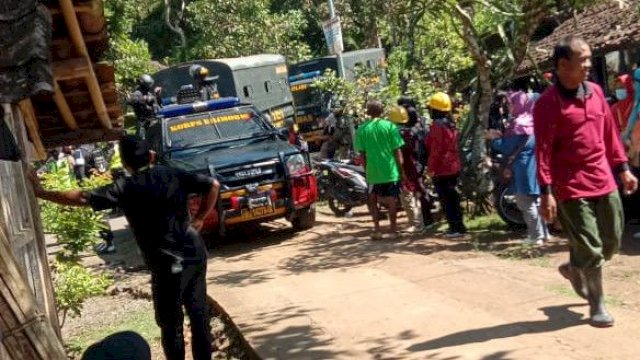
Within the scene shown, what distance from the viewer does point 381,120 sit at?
10281mm

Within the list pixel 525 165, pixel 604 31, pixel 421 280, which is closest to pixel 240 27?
pixel 604 31

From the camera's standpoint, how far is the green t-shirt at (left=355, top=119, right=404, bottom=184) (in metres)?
10.2

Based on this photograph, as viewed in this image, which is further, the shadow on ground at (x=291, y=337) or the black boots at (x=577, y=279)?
the shadow on ground at (x=291, y=337)

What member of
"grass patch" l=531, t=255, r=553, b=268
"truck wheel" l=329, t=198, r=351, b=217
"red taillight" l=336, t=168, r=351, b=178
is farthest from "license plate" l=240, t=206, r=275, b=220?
"grass patch" l=531, t=255, r=553, b=268

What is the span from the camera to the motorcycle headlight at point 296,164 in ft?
36.8

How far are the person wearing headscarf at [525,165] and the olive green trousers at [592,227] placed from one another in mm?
3271

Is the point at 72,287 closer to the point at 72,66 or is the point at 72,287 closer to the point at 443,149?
the point at 72,66

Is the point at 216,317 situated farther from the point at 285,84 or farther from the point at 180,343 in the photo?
the point at 285,84

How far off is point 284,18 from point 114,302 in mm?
22574

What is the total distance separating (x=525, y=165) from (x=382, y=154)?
196 centimetres

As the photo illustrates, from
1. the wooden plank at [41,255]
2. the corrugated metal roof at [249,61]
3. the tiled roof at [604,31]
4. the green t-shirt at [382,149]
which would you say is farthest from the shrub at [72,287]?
the corrugated metal roof at [249,61]

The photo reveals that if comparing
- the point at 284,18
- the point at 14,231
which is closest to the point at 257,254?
the point at 14,231

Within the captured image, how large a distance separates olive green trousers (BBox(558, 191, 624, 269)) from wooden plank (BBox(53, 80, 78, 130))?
137 inches

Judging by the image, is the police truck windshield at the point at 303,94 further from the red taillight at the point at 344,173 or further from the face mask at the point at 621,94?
the face mask at the point at 621,94
